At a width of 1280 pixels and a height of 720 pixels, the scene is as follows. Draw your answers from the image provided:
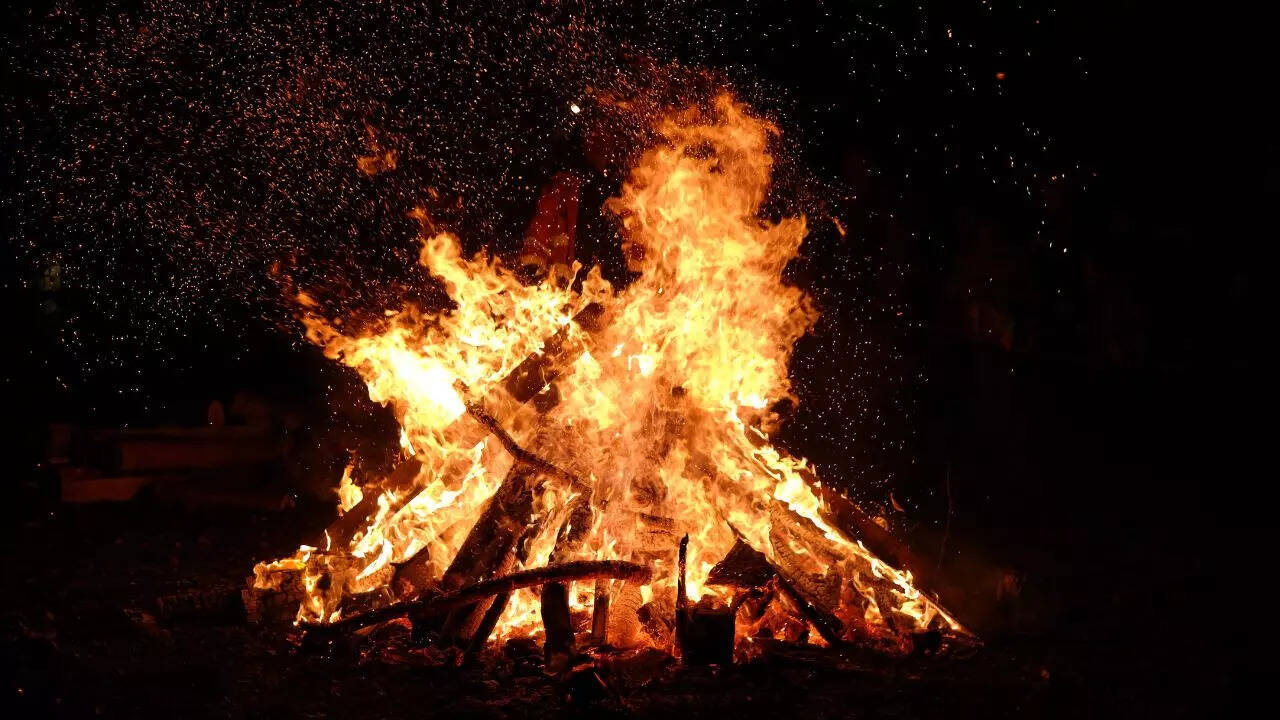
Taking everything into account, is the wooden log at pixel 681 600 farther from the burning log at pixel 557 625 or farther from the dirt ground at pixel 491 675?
the burning log at pixel 557 625

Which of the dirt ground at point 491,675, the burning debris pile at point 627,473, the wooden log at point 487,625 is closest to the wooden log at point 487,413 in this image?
the burning debris pile at point 627,473

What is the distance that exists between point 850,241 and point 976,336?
1938 millimetres

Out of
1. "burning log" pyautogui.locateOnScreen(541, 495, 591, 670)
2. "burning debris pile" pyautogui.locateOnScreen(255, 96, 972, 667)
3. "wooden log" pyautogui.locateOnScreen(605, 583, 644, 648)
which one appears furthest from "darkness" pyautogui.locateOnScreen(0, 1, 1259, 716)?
"burning log" pyautogui.locateOnScreen(541, 495, 591, 670)

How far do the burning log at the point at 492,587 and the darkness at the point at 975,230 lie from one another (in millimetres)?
2521

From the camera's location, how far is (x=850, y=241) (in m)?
9.28

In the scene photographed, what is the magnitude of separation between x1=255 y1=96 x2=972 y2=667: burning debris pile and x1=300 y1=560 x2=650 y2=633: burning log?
0.04 ft

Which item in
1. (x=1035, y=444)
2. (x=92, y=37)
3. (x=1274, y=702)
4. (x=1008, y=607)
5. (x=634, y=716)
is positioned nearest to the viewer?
(x=634, y=716)

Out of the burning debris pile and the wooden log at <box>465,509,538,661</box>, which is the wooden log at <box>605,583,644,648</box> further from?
the wooden log at <box>465,509,538,661</box>

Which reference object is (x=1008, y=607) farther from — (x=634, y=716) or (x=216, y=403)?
(x=216, y=403)

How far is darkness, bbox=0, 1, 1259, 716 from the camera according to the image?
23.0ft

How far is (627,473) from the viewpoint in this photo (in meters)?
5.26

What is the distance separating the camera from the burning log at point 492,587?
14.9 ft

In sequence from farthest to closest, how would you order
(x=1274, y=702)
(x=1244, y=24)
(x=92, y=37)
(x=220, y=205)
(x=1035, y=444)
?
(x=220, y=205), (x=1035, y=444), (x=92, y=37), (x=1244, y=24), (x=1274, y=702)

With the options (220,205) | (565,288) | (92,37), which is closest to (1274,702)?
(565,288)
